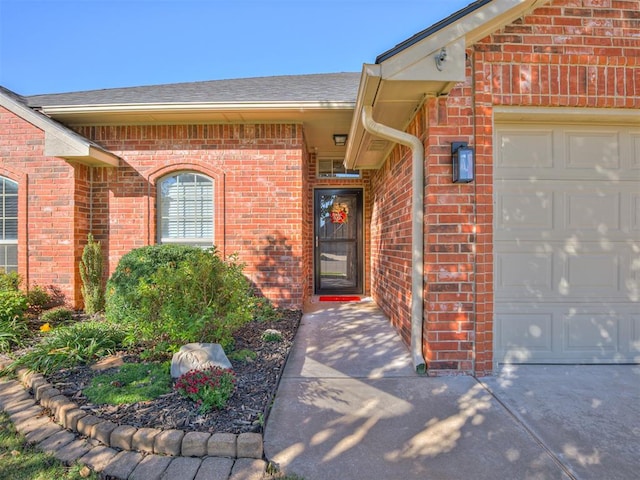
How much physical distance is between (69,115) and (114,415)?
5022mm

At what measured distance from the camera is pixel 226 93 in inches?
226

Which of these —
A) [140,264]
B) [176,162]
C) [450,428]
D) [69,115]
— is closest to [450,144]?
[450,428]

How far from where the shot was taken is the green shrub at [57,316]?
4.59 metres

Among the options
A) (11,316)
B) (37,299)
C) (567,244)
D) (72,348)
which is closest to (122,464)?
(72,348)

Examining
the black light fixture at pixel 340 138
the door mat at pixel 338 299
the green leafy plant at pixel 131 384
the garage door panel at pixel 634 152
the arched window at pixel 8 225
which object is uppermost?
the black light fixture at pixel 340 138

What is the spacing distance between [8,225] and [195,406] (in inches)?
216

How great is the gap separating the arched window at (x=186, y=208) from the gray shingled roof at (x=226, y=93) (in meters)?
1.29

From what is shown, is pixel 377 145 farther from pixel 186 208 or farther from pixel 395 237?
pixel 186 208

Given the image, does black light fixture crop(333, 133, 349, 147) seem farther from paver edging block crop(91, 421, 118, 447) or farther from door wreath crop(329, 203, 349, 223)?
paver edging block crop(91, 421, 118, 447)

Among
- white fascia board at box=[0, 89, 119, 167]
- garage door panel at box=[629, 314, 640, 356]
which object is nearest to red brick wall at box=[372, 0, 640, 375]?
garage door panel at box=[629, 314, 640, 356]

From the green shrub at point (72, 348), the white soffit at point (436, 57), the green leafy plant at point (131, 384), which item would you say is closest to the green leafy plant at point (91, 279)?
the green shrub at point (72, 348)

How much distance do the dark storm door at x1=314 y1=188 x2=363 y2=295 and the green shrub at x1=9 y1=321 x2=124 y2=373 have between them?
167 inches

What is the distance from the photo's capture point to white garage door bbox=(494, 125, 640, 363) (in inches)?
127

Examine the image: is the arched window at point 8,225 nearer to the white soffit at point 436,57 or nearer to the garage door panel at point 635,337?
the white soffit at point 436,57
